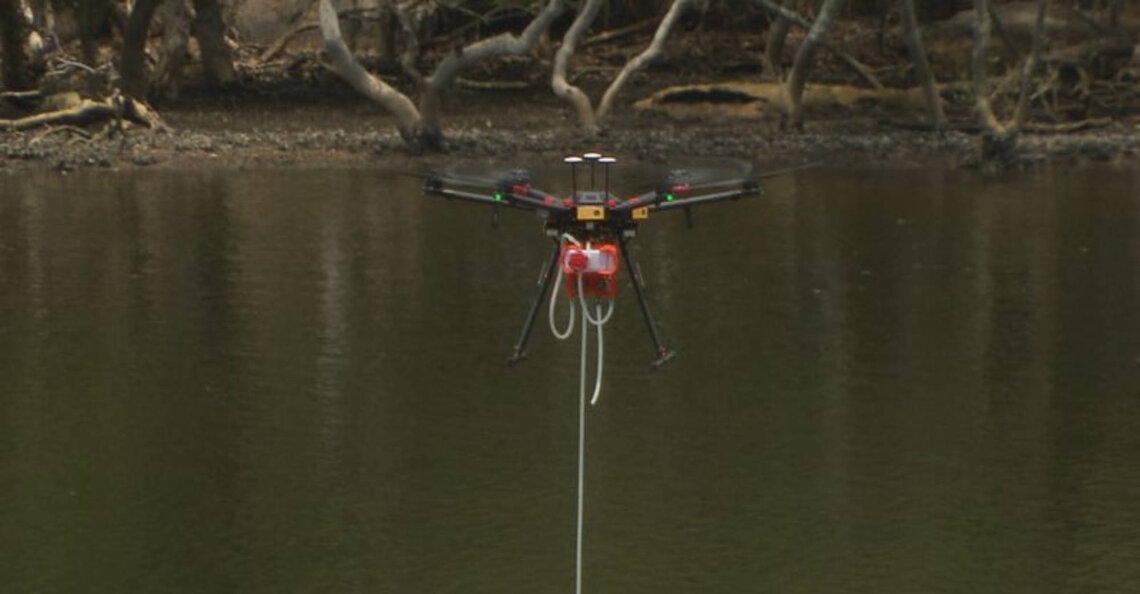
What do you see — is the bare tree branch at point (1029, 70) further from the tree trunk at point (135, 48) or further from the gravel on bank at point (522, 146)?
the tree trunk at point (135, 48)

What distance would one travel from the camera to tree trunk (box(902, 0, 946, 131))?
33.6 m

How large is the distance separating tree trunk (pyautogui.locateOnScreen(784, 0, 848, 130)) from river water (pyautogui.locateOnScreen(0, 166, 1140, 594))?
9.04 meters

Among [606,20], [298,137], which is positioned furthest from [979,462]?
[606,20]

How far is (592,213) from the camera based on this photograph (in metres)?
9.57

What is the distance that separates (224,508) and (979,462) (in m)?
4.39

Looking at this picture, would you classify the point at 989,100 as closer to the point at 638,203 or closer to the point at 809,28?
the point at 809,28

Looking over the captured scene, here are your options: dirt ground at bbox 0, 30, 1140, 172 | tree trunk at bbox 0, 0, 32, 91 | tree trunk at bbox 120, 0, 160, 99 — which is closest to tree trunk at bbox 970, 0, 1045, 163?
dirt ground at bbox 0, 30, 1140, 172

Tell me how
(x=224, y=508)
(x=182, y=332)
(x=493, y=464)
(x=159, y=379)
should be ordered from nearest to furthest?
1. (x=224, y=508)
2. (x=493, y=464)
3. (x=159, y=379)
4. (x=182, y=332)

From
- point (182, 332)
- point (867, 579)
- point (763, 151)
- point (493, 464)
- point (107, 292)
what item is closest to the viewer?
point (867, 579)

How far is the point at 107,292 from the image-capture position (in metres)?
19.9

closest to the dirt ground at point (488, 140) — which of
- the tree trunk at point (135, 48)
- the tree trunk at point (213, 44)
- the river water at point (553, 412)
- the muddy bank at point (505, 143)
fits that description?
the muddy bank at point (505, 143)

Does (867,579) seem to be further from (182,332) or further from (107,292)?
(107,292)

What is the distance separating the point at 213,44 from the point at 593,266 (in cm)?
3080

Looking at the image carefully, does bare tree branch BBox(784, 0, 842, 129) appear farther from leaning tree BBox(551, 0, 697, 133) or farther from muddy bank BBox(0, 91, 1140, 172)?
leaning tree BBox(551, 0, 697, 133)
